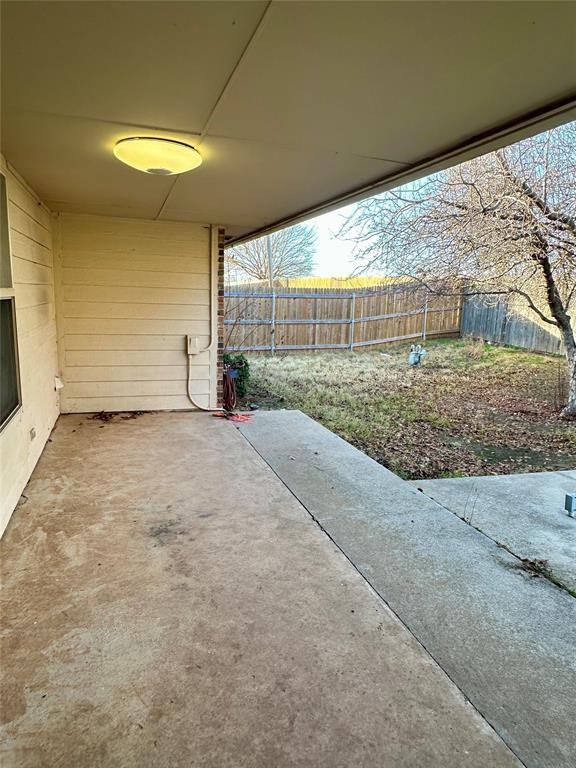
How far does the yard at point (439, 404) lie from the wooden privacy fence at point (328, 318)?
729 mm

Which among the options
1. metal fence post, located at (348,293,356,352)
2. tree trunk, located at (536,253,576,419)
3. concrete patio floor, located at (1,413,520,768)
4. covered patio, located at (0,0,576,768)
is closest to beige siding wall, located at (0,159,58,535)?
covered patio, located at (0,0,576,768)

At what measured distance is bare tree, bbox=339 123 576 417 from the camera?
488 cm

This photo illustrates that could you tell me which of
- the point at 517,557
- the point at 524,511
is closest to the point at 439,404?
the point at 524,511

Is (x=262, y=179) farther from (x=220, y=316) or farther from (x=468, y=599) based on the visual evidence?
(x=468, y=599)

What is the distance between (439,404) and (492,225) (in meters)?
2.64

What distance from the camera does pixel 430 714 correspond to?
1.48m

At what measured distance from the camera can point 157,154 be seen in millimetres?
2553

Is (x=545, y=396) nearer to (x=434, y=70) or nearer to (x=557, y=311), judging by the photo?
(x=557, y=311)

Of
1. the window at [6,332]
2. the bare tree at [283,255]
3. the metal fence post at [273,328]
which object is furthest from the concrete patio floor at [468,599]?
the bare tree at [283,255]

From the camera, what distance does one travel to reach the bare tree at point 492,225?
16.0 ft

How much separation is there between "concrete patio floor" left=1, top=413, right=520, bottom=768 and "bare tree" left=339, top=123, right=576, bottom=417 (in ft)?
12.8

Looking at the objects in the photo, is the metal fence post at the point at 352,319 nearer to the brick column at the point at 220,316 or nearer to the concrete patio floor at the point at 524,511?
the brick column at the point at 220,316

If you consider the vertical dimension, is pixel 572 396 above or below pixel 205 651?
above

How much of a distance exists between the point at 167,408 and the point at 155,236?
1.89m
